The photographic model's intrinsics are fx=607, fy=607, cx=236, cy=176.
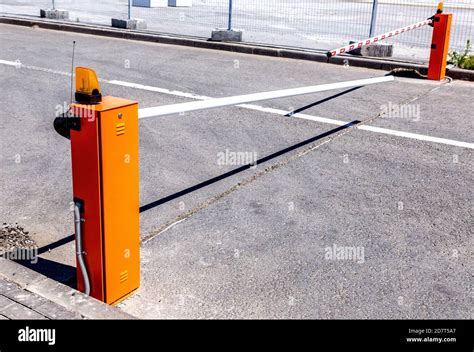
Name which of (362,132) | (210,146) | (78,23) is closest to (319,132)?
(362,132)

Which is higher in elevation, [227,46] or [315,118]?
Result: [227,46]

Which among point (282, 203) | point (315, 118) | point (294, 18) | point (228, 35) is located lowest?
point (282, 203)

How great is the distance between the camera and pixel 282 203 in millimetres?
5418

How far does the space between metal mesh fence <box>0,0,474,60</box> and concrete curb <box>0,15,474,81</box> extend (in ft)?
3.35

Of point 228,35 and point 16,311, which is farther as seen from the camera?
point 228,35

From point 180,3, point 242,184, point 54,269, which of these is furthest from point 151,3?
point 54,269

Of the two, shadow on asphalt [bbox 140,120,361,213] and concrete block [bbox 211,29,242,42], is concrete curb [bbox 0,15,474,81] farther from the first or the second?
shadow on asphalt [bbox 140,120,361,213]

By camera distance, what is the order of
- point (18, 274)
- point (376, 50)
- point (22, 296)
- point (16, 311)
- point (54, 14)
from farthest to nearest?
point (54, 14) < point (376, 50) < point (18, 274) < point (22, 296) < point (16, 311)

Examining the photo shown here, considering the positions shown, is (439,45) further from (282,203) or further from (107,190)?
(107,190)

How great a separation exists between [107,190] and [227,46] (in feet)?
32.3

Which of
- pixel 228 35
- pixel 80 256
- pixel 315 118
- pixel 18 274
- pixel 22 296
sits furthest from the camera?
pixel 228 35

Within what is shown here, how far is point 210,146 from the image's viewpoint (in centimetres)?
683
